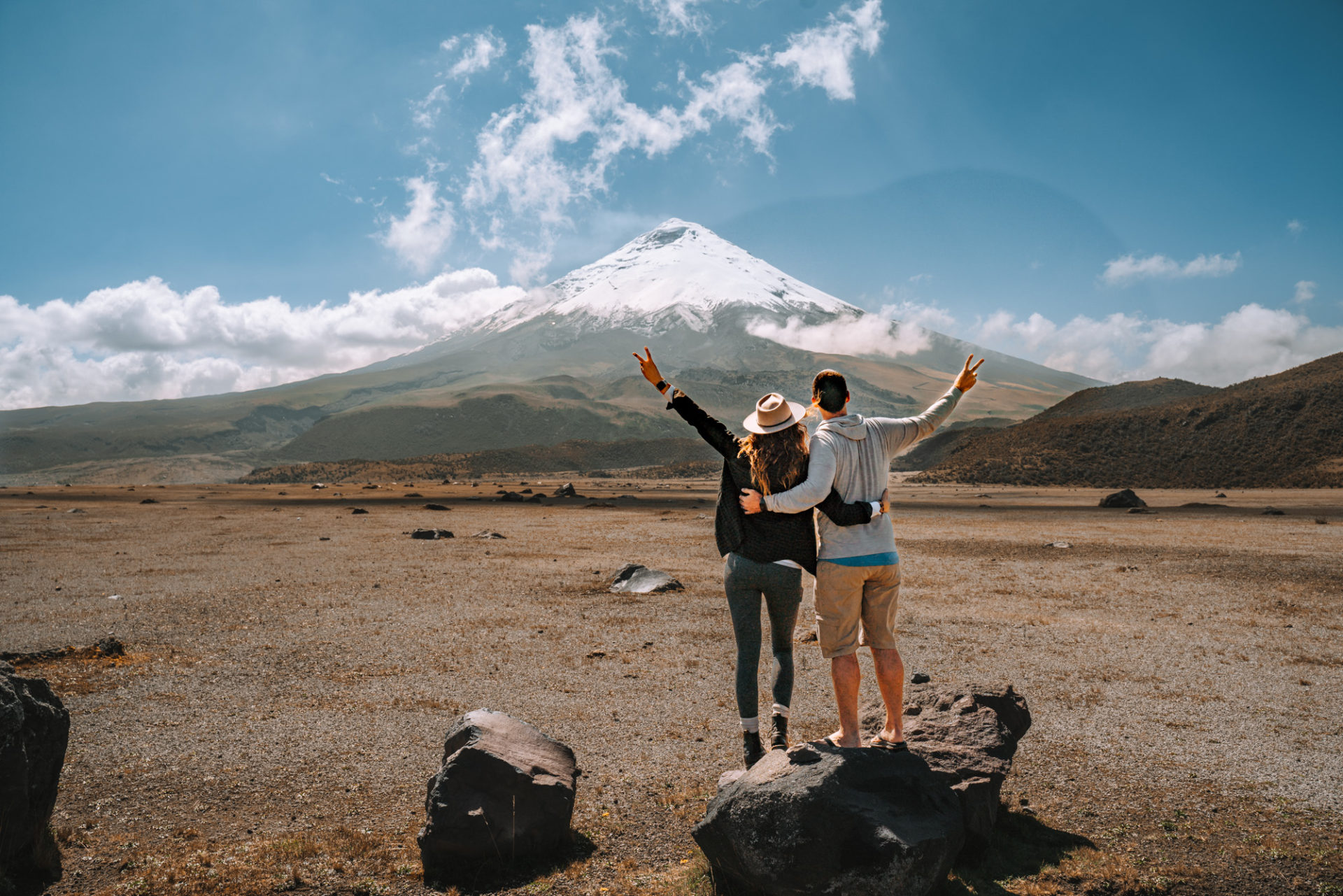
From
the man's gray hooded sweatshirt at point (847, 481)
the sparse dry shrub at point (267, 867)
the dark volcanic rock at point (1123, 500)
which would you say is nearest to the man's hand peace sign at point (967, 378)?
the man's gray hooded sweatshirt at point (847, 481)

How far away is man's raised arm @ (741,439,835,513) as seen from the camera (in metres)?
3.85

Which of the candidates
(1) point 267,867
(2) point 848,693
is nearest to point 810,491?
(2) point 848,693

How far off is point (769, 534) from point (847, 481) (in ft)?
1.71

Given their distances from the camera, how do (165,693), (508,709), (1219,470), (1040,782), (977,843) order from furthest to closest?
(1219,470) → (165,693) → (508,709) → (1040,782) → (977,843)

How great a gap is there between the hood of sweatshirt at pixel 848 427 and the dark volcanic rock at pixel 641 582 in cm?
1032

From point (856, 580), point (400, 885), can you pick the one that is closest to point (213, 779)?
point (400, 885)

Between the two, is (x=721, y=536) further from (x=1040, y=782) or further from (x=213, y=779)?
(x=213, y=779)

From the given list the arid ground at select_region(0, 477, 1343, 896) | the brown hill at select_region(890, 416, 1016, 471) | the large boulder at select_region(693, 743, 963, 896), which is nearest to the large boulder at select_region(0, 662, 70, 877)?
the arid ground at select_region(0, 477, 1343, 896)

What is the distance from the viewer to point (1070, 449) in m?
60.4

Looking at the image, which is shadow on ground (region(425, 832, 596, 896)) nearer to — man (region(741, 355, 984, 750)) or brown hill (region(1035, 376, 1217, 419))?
man (region(741, 355, 984, 750))

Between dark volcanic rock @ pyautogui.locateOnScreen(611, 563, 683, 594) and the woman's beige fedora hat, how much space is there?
33.4 feet

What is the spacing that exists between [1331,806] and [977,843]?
281cm

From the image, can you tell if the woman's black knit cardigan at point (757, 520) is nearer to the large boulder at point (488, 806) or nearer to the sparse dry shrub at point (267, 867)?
the large boulder at point (488, 806)

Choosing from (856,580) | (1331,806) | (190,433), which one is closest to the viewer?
(856,580)
